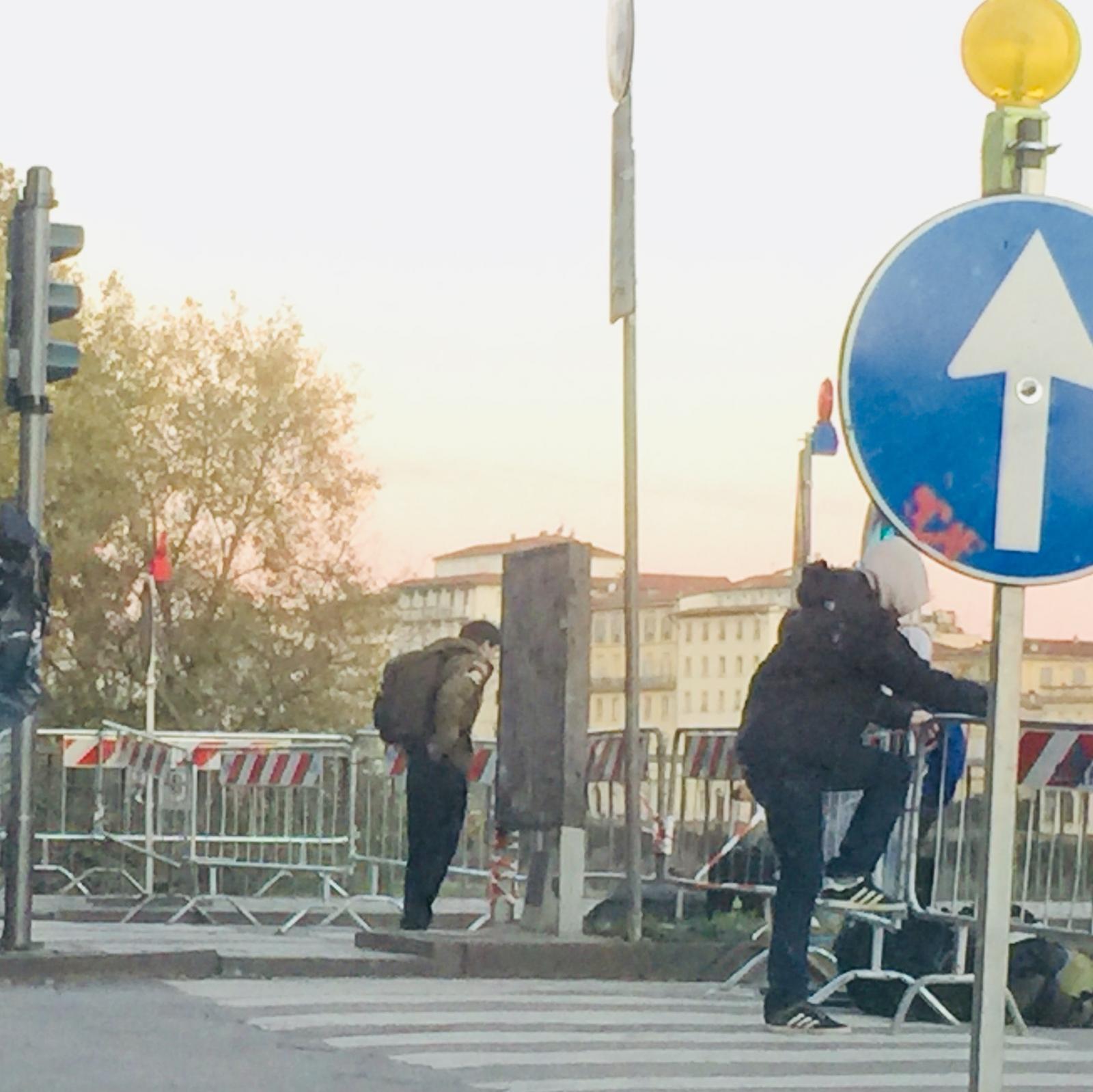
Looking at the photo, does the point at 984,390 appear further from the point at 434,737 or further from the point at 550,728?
the point at 434,737

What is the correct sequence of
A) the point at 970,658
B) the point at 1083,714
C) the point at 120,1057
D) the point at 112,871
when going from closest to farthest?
the point at 120,1057 < the point at 112,871 < the point at 970,658 < the point at 1083,714

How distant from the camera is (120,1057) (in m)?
9.53

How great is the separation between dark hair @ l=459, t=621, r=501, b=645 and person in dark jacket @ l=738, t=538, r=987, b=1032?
5571 millimetres

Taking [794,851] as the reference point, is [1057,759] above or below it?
above

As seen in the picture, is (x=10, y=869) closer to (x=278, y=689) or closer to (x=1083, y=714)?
(x=278, y=689)

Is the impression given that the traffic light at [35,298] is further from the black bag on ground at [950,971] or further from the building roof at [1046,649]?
the building roof at [1046,649]

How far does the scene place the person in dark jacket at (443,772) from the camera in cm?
1672

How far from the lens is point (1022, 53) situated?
6.45 m

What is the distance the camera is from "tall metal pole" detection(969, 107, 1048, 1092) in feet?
19.5

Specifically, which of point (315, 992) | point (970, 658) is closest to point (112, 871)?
point (315, 992)

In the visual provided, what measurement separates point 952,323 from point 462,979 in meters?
7.95

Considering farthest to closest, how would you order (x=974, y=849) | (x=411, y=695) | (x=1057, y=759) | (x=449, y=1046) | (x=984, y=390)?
(x=411, y=695)
(x=974, y=849)
(x=1057, y=759)
(x=449, y=1046)
(x=984, y=390)

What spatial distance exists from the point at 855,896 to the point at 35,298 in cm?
416

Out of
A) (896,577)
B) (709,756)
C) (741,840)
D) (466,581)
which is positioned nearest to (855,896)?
(896,577)
